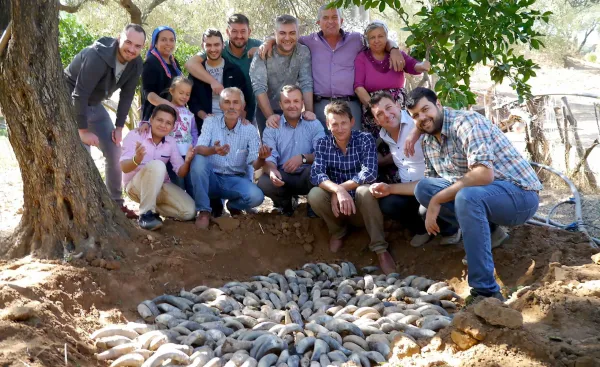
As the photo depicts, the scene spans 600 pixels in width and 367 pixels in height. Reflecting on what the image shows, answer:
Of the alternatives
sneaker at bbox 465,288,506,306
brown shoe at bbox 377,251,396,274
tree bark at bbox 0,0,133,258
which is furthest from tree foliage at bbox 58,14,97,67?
sneaker at bbox 465,288,506,306

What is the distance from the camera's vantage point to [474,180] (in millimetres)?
3891

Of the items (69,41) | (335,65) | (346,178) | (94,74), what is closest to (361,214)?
(346,178)

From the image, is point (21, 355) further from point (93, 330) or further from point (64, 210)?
point (64, 210)

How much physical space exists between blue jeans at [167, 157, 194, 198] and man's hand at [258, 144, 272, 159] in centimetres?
68

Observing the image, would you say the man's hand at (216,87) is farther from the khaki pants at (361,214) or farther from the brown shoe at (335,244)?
the brown shoe at (335,244)

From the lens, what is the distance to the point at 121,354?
3408 mm

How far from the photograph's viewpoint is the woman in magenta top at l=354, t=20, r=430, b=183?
5359 mm

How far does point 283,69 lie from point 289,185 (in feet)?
3.72

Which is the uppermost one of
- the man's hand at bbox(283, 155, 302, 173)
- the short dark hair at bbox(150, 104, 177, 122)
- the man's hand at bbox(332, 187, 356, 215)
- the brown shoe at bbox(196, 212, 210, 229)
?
the short dark hair at bbox(150, 104, 177, 122)

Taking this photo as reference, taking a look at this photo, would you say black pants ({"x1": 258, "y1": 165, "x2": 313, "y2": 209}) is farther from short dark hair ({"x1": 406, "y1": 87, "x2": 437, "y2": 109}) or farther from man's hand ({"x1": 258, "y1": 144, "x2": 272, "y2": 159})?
short dark hair ({"x1": 406, "y1": 87, "x2": 437, "y2": 109})

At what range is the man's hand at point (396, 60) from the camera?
5289mm

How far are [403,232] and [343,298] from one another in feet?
3.93

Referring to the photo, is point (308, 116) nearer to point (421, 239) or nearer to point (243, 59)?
point (243, 59)

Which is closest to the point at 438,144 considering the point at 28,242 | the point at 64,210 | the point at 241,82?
the point at 241,82
